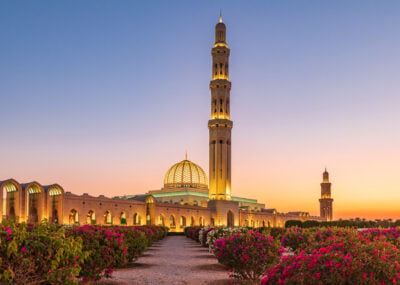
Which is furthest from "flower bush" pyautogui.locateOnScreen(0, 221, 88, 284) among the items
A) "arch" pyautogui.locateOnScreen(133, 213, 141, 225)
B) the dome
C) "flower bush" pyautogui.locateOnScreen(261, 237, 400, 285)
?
the dome

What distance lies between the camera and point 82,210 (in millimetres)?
42156

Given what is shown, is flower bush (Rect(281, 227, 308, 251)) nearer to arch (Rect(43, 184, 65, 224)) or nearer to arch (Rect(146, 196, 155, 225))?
arch (Rect(43, 184, 65, 224))

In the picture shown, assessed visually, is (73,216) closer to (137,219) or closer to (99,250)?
(137,219)

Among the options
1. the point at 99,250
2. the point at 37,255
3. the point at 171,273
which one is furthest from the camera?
the point at 171,273

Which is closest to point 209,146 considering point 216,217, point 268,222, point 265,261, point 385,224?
point 216,217

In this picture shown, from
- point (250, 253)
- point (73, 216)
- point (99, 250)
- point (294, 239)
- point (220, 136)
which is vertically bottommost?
point (73, 216)

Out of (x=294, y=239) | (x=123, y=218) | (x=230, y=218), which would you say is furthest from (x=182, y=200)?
(x=294, y=239)

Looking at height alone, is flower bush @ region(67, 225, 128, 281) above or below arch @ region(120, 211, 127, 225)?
above

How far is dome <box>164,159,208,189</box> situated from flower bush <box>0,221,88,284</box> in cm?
7298

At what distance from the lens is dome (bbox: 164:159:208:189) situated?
3164 inches

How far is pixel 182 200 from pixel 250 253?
63.8m

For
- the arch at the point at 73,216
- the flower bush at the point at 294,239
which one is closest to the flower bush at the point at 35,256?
the flower bush at the point at 294,239

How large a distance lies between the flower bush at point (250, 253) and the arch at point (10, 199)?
26020 millimetres

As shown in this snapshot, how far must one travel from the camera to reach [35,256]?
6.41 m
